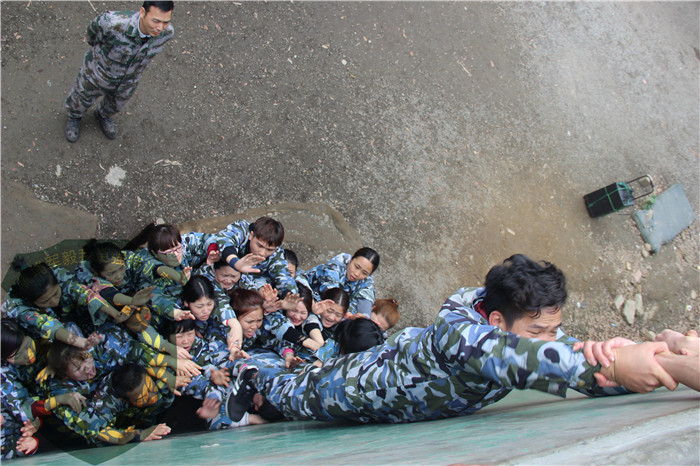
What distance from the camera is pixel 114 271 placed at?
103 inches

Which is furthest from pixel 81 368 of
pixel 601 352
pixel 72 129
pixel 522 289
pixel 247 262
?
pixel 601 352

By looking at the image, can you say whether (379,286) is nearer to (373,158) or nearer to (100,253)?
(373,158)

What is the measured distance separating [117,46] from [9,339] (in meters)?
1.78

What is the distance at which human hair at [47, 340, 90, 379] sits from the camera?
2.31 m

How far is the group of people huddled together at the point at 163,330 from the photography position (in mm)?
2318

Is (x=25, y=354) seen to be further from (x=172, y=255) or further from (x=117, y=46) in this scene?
(x=117, y=46)

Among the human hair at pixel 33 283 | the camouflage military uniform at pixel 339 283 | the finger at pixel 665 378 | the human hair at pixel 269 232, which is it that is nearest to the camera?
the finger at pixel 665 378

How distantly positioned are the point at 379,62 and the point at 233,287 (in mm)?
2856

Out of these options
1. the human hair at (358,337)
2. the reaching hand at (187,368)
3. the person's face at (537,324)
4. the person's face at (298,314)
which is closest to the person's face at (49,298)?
the reaching hand at (187,368)

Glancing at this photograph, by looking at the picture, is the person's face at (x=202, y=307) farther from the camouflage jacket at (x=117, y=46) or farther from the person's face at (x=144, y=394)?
the camouflage jacket at (x=117, y=46)

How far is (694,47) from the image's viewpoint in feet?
22.1

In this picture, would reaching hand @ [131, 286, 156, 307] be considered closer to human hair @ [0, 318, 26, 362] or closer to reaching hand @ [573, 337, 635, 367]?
human hair @ [0, 318, 26, 362]

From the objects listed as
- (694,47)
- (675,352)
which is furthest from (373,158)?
(694,47)

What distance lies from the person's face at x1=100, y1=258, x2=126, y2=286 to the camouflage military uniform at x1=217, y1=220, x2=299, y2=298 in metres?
0.60
